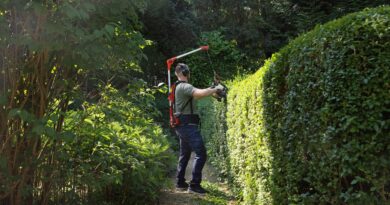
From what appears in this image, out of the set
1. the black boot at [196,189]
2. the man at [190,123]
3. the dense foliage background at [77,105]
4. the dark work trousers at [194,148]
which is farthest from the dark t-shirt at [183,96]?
the black boot at [196,189]

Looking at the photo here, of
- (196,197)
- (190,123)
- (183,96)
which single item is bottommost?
(196,197)

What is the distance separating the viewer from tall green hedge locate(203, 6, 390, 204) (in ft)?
8.38

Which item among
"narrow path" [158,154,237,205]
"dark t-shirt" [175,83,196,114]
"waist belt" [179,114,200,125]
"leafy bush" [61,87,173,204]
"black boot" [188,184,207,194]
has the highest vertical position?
"dark t-shirt" [175,83,196,114]

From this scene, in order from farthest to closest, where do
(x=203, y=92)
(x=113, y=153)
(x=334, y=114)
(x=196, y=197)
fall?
1. (x=196, y=197)
2. (x=203, y=92)
3. (x=113, y=153)
4. (x=334, y=114)

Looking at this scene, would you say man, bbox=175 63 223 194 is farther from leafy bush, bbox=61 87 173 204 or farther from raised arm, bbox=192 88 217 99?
leafy bush, bbox=61 87 173 204

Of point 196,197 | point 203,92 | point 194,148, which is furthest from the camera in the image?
point 194,148

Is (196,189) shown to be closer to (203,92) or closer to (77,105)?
(203,92)

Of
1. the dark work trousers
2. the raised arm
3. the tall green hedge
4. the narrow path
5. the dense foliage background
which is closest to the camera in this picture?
the tall green hedge

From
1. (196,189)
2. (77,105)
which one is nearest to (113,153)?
(77,105)

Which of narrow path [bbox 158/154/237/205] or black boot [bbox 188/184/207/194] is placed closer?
narrow path [bbox 158/154/237/205]

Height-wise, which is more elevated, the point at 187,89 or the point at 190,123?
the point at 187,89

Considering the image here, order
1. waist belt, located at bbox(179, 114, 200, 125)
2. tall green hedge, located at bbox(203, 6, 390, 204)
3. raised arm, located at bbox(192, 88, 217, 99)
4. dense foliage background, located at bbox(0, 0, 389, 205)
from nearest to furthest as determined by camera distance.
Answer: tall green hedge, located at bbox(203, 6, 390, 204), dense foliage background, located at bbox(0, 0, 389, 205), raised arm, located at bbox(192, 88, 217, 99), waist belt, located at bbox(179, 114, 200, 125)

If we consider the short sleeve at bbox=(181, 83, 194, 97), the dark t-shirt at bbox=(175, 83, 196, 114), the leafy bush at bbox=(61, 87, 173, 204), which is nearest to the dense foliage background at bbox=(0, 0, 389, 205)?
the leafy bush at bbox=(61, 87, 173, 204)

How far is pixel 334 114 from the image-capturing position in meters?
2.74
